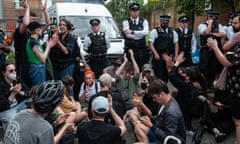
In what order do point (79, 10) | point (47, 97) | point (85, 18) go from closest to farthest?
point (47, 97) → point (85, 18) → point (79, 10)

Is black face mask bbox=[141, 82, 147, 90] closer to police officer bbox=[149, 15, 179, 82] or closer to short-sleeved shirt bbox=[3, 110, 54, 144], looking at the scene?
police officer bbox=[149, 15, 179, 82]

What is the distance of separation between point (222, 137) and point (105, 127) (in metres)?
2.58

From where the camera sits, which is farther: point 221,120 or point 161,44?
point 161,44

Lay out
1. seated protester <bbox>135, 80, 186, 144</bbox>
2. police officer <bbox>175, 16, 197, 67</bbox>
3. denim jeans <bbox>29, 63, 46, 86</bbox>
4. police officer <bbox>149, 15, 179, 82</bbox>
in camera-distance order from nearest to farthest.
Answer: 1. seated protester <bbox>135, 80, 186, 144</bbox>
2. denim jeans <bbox>29, 63, 46, 86</bbox>
3. police officer <bbox>149, 15, 179, 82</bbox>
4. police officer <bbox>175, 16, 197, 67</bbox>

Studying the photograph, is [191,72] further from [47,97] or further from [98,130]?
[47,97]

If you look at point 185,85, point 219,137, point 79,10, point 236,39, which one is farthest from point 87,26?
point 236,39

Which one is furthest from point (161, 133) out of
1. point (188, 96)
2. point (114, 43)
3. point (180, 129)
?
point (114, 43)

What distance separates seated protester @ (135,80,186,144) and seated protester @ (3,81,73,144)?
4.61 ft

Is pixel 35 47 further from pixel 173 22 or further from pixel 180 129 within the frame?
pixel 173 22

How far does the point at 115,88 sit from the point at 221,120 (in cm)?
195

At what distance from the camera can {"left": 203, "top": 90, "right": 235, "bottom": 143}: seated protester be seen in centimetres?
495

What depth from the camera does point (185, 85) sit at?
16.7 feet

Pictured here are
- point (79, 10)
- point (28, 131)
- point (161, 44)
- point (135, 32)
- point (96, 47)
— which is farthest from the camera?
point (79, 10)

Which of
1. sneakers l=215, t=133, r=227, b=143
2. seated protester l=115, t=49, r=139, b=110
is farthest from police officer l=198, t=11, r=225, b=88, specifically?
sneakers l=215, t=133, r=227, b=143
